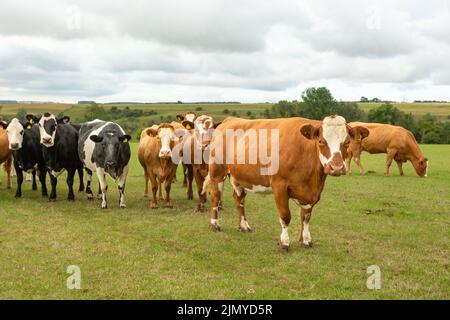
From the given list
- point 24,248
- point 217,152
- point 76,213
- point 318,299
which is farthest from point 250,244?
point 76,213

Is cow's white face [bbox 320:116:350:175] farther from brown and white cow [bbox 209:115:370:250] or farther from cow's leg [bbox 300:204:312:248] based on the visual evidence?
cow's leg [bbox 300:204:312:248]

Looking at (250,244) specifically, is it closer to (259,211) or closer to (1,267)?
(259,211)

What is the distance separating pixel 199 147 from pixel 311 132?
4603 mm

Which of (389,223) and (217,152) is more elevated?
(217,152)

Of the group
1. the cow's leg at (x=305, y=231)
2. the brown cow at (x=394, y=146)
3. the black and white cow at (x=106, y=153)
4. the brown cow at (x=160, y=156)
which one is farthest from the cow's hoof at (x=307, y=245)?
the brown cow at (x=394, y=146)

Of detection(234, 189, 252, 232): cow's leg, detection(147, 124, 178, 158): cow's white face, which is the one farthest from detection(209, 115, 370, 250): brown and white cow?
detection(147, 124, 178, 158): cow's white face

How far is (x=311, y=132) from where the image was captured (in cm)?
654

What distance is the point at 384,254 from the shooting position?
285 inches

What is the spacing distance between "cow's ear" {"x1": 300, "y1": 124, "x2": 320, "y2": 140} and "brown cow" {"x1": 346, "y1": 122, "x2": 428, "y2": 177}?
1250 centimetres
